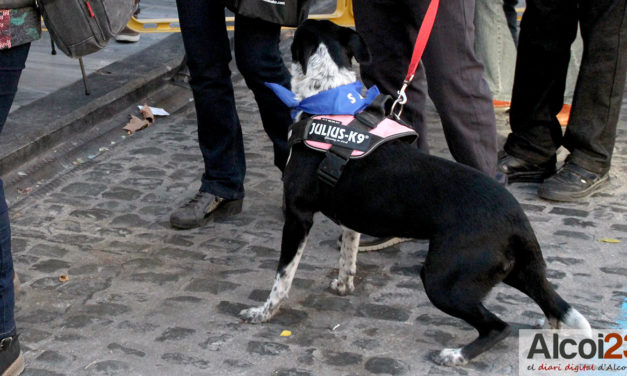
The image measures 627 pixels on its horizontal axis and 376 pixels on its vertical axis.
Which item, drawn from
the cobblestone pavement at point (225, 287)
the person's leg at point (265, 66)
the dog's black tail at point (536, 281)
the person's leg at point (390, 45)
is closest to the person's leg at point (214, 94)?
the person's leg at point (265, 66)

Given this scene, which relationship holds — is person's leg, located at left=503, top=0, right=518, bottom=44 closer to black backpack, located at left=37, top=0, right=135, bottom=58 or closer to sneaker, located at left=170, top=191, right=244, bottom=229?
sneaker, located at left=170, top=191, right=244, bottom=229

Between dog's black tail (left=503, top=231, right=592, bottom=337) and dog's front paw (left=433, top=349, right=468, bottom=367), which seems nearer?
dog's black tail (left=503, top=231, right=592, bottom=337)

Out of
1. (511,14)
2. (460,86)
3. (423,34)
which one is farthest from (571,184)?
(511,14)

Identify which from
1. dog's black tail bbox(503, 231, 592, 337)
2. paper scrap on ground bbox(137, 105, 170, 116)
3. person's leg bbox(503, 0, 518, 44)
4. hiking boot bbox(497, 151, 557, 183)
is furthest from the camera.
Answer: person's leg bbox(503, 0, 518, 44)

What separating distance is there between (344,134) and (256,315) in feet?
2.91

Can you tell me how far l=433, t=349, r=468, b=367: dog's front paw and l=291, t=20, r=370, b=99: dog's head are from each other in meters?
1.20

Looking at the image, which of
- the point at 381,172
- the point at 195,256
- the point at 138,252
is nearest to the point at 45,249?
the point at 138,252

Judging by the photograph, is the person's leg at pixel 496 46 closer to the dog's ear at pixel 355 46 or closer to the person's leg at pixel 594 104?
the person's leg at pixel 594 104

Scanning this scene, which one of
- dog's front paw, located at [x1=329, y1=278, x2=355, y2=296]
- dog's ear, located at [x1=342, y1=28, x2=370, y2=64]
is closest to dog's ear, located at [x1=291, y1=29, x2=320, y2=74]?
dog's ear, located at [x1=342, y1=28, x2=370, y2=64]

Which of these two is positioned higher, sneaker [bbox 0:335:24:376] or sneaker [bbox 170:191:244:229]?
sneaker [bbox 0:335:24:376]

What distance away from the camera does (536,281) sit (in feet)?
10.7

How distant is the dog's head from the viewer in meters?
3.66

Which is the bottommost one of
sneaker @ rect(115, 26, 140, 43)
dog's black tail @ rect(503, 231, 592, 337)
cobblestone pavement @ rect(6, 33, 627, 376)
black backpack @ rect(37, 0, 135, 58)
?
cobblestone pavement @ rect(6, 33, 627, 376)

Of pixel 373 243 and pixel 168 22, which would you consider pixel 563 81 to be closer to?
pixel 373 243
